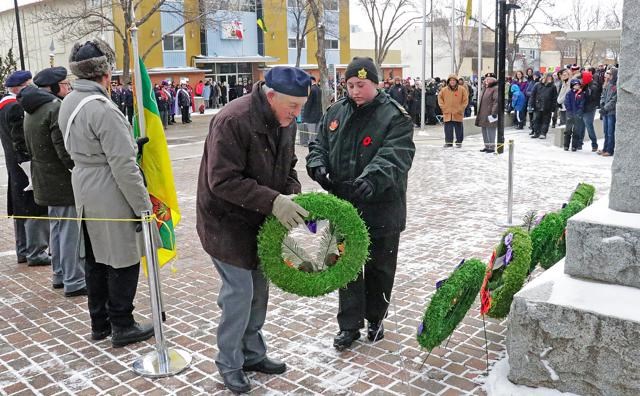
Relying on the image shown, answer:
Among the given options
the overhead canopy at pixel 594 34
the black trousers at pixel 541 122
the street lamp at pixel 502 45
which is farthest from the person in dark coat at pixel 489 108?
the overhead canopy at pixel 594 34

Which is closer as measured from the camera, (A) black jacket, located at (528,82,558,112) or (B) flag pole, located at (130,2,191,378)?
(B) flag pole, located at (130,2,191,378)

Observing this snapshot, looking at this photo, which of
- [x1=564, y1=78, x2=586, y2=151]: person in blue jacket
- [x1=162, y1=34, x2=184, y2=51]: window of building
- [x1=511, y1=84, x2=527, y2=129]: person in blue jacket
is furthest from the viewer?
[x1=162, y1=34, x2=184, y2=51]: window of building

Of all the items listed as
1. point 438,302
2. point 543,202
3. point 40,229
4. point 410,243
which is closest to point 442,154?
point 543,202

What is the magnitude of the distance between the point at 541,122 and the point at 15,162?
1487 centimetres

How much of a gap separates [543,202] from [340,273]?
21.0ft

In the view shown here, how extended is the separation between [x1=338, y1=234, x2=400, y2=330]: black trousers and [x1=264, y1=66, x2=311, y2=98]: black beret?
1343mm

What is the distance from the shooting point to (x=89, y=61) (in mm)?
4438

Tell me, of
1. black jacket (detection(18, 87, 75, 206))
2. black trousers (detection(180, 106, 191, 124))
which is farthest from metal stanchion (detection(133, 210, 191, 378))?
black trousers (detection(180, 106, 191, 124))

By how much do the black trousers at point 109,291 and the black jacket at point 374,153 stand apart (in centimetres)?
162

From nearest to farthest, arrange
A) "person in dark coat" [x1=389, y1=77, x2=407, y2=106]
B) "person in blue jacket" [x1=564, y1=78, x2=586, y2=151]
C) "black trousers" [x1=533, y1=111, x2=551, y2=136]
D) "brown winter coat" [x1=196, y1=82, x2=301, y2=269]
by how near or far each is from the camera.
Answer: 1. "brown winter coat" [x1=196, y1=82, x2=301, y2=269]
2. "person in blue jacket" [x1=564, y1=78, x2=586, y2=151]
3. "black trousers" [x1=533, y1=111, x2=551, y2=136]
4. "person in dark coat" [x1=389, y1=77, x2=407, y2=106]

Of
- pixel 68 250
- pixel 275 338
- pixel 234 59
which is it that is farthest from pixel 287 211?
pixel 234 59

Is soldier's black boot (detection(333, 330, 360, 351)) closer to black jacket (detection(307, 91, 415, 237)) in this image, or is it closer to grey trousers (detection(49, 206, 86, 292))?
black jacket (detection(307, 91, 415, 237))

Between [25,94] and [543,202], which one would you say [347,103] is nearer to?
[25,94]

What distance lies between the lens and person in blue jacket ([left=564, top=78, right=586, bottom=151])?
1384cm
